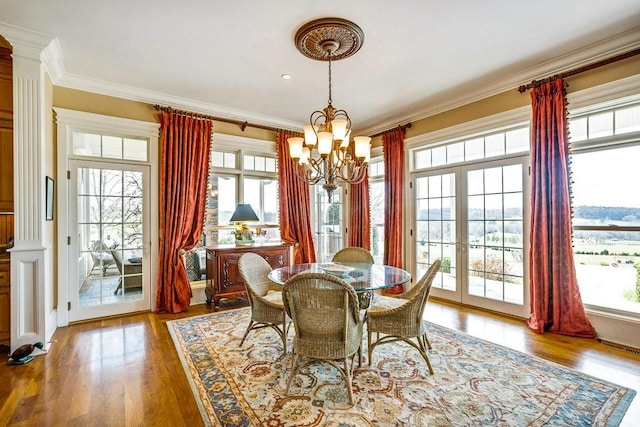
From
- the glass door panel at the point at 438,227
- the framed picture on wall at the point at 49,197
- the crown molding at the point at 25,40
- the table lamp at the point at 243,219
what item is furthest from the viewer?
the glass door panel at the point at 438,227

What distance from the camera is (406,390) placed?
7.40 feet

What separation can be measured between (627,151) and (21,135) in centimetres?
601

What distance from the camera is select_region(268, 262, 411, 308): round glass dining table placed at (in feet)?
8.34

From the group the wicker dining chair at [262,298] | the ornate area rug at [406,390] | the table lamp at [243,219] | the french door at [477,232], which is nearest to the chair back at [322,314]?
the ornate area rug at [406,390]

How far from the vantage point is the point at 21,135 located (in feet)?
9.61

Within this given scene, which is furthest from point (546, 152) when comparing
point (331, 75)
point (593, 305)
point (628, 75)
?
point (331, 75)

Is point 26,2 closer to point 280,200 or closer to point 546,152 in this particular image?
point 280,200

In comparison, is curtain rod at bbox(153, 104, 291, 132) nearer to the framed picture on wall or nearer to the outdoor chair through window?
the framed picture on wall

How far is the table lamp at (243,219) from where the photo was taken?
4449mm

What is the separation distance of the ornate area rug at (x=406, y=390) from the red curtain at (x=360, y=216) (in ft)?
9.20

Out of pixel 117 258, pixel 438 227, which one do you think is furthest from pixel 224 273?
pixel 438 227

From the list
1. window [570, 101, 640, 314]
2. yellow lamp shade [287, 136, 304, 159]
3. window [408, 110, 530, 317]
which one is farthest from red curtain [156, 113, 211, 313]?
window [570, 101, 640, 314]

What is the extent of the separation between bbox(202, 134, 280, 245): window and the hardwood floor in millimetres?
1674

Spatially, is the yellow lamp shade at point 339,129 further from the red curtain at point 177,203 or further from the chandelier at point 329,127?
the red curtain at point 177,203
